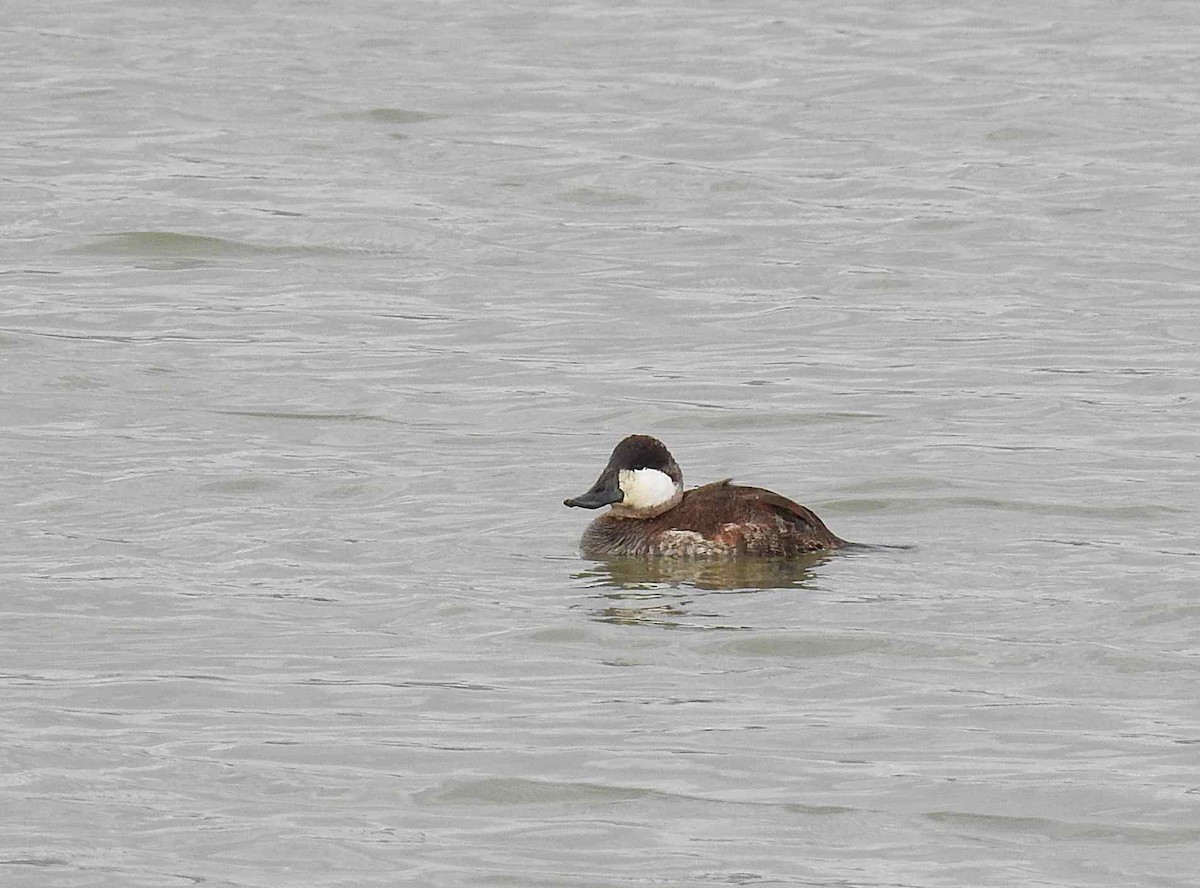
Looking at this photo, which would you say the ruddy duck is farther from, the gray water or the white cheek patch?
the gray water

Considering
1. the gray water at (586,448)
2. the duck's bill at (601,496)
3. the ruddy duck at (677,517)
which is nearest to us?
the gray water at (586,448)

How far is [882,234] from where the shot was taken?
18812 millimetres

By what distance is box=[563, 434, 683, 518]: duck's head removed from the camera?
11.2 m

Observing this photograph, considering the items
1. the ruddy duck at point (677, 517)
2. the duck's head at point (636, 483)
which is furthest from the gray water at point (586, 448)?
the duck's head at point (636, 483)

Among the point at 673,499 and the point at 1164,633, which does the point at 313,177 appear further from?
the point at 1164,633

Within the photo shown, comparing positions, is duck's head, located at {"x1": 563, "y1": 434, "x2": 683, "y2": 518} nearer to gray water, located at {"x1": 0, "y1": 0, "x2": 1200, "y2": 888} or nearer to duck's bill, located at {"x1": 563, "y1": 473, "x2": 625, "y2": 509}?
duck's bill, located at {"x1": 563, "y1": 473, "x2": 625, "y2": 509}

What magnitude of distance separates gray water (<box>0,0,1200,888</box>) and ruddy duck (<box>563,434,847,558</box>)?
0.49 ft

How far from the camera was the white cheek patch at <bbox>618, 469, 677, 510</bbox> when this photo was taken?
37.0ft

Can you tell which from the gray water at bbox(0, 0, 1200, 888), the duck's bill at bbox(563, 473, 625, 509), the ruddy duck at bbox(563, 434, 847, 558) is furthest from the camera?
the duck's bill at bbox(563, 473, 625, 509)

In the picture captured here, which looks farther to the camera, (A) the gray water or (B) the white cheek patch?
(B) the white cheek patch

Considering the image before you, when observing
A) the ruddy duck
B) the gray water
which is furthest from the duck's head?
the gray water

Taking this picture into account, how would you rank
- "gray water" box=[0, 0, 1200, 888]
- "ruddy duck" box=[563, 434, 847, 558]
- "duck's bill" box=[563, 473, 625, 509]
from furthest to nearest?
"duck's bill" box=[563, 473, 625, 509] < "ruddy duck" box=[563, 434, 847, 558] < "gray water" box=[0, 0, 1200, 888]

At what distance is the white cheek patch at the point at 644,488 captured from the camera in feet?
37.0

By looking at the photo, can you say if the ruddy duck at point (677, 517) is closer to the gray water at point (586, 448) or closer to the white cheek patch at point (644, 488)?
the white cheek patch at point (644, 488)
